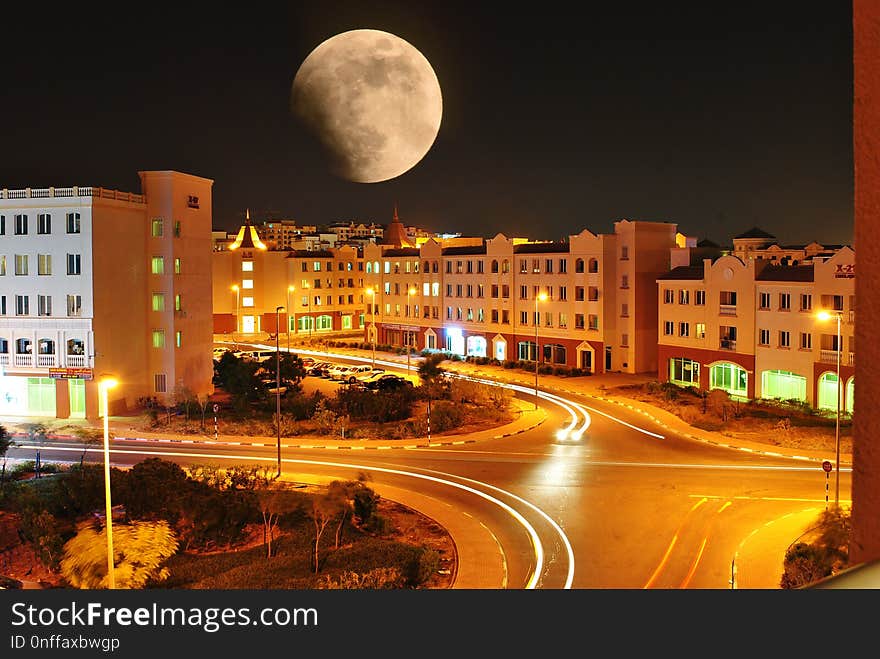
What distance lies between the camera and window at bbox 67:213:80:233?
4228 centimetres

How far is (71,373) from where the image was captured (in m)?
41.9

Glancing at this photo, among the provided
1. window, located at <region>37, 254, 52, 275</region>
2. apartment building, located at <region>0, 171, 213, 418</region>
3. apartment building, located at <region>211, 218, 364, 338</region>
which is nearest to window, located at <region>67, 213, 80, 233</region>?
apartment building, located at <region>0, 171, 213, 418</region>

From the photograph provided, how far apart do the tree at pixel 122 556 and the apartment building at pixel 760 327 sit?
106 feet

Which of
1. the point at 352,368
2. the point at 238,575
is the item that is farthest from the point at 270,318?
the point at 238,575

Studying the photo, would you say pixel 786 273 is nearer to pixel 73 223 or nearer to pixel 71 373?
pixel 73 223

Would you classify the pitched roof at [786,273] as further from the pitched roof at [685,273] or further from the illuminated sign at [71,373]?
the illuminated sign at [71,373]

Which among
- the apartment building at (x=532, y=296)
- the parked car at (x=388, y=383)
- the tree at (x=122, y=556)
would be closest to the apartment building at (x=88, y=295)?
the parked car at (x=388, y=383)

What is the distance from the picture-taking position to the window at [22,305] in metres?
43.4

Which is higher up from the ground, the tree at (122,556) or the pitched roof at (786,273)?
the pitched roof at (786,273)

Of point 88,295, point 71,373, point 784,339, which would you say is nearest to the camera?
point 71,373

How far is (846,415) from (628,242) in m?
21.7

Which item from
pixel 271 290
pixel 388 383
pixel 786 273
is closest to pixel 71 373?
pixel 388 383

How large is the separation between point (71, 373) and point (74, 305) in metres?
3.77

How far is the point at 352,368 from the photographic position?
5850cm
